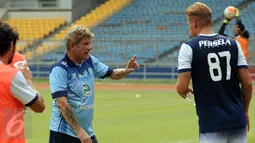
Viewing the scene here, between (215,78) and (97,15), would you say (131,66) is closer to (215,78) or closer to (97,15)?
(215,78)

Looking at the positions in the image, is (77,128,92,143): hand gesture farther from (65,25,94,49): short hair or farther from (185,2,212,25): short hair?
(185,2,212,25): short hair

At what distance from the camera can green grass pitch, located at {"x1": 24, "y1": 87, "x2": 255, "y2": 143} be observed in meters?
13.4

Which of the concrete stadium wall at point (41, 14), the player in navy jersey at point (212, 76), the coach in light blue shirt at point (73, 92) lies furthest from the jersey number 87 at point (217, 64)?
the concrete stadium wall at point (41, 14)

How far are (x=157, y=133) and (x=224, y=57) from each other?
7.43 m

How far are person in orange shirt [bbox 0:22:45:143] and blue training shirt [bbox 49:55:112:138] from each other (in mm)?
1405

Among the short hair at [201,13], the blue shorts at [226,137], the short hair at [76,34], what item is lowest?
the blue shorts at [226,137]

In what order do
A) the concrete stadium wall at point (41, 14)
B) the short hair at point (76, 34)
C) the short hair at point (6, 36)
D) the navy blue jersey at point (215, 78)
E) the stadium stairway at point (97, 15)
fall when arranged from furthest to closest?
1. the concrete stadium wall at point (41, 14)
2. the stadium stairway at point (97, 15)
3. the short hair at point (76, 34)
4. the navy blue jersey at point (215, 78)
5. the short hair at point (6, 36)

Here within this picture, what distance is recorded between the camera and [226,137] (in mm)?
6742

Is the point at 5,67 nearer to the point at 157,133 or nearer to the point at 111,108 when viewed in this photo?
the point at 157,133

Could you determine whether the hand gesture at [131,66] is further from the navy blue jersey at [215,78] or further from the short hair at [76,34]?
the navy blue jersey at [215,78]

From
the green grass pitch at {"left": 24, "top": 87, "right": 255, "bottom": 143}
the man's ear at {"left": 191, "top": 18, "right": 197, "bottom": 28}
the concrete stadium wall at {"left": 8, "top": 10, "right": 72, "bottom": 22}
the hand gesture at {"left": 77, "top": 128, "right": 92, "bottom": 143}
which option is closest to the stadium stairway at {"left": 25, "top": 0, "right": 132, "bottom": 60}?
the concrete stadium wall at {"left": 8, "top": 10, "right": 72, "bottom": 22}

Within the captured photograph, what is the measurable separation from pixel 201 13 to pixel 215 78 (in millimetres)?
650

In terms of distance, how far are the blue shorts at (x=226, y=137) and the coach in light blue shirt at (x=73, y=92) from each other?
127 cm

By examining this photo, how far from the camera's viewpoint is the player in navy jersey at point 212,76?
6598mm
